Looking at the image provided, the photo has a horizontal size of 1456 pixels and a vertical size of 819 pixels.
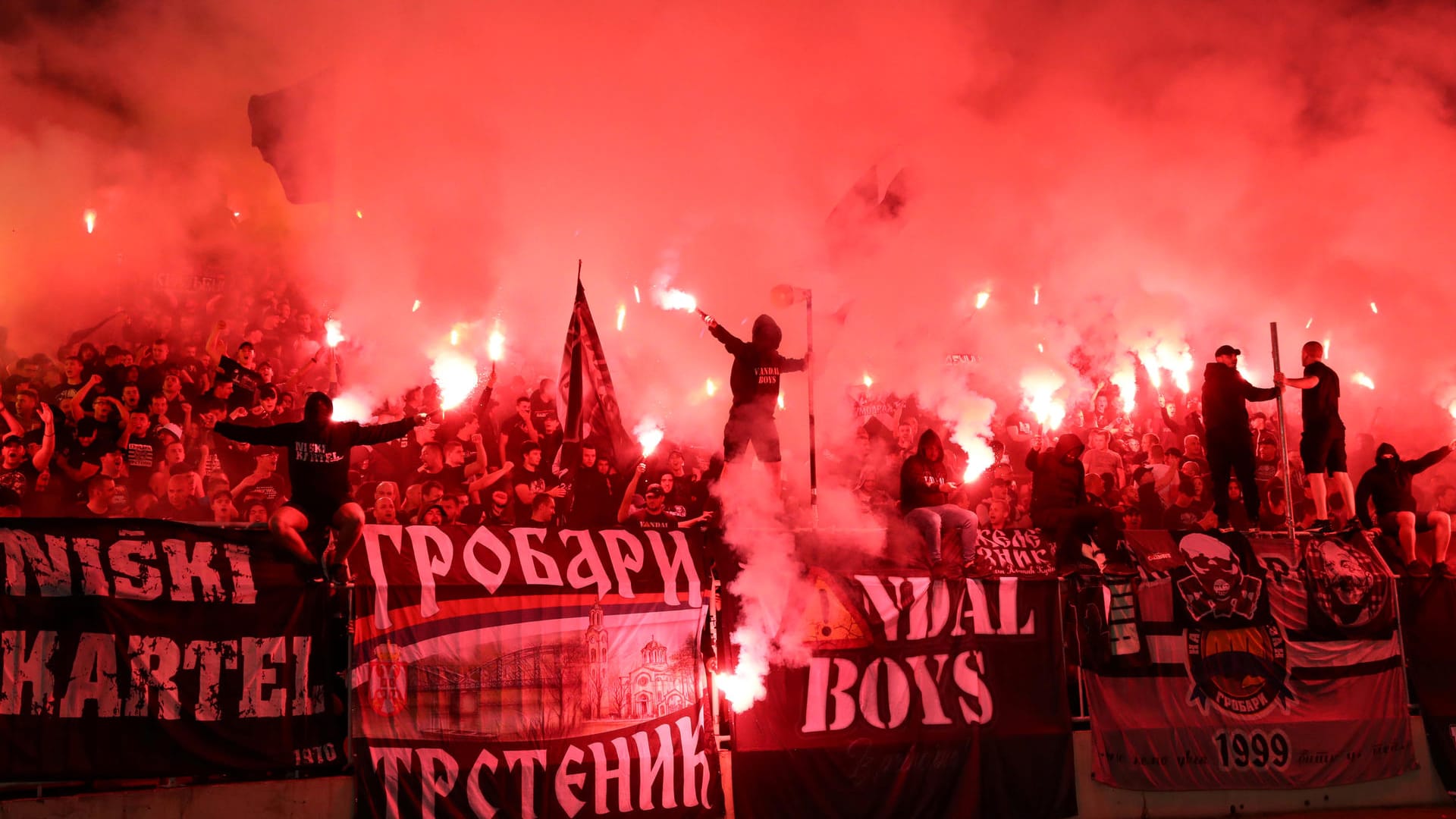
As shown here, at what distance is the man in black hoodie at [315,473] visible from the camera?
6.18 m

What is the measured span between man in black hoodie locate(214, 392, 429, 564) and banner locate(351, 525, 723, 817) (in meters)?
0.21

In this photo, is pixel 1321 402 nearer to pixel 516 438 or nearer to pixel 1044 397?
pixel 1044 397

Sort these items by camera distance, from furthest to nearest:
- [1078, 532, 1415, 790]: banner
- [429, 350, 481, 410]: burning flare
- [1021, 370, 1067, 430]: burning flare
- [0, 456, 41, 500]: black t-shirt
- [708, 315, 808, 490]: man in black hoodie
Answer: [1021, 370, 1067, 430]: burning flare
[429, 350, 481, 410]: burning flare
[708, 315, 808, 490]: man in black hoodie
[1078, 532, 1415, 790]: banner
[0, 456, 41, 500]: black t-shirt

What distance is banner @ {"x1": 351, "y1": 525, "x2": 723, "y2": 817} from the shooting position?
20.0ft

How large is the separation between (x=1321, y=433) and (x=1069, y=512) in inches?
107

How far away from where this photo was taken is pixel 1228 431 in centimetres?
922

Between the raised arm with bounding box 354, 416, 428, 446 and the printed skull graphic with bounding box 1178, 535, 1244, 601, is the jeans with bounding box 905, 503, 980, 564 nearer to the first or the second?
the printed skull graphic with bounding box 1178, 535, 1244, 601

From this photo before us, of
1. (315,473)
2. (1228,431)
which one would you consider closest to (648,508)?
(315,473)

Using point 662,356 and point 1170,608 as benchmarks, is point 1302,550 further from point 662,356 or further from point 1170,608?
point 662,356

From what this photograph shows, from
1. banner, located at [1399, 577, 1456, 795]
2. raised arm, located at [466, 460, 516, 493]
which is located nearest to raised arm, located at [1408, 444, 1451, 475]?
banner, located at [1399, 577, 1456, 795]

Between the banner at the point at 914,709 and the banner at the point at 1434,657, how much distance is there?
10.7 ft

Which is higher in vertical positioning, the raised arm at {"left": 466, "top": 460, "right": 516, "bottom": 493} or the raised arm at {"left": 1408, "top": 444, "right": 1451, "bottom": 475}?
the raised arm at {"left": 1408, "top": 444, "right": 1451, "bottom": 475}

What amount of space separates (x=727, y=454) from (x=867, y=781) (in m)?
2.83

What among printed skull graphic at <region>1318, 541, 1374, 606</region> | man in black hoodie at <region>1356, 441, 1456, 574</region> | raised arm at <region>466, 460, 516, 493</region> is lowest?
printed skull graphic at <region>1318, 541, 1374, 606</region>
